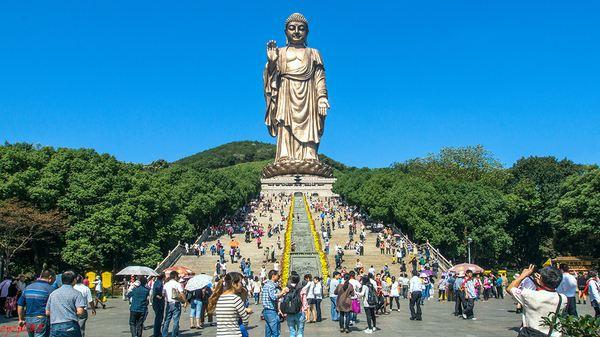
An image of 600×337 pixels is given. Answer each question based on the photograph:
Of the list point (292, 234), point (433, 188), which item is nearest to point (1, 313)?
point (292, 234)

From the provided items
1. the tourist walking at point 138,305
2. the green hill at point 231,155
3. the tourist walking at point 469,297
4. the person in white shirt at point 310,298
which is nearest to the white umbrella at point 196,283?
the tourist walking at point 138,305

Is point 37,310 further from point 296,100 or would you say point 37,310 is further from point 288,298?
point 296,100

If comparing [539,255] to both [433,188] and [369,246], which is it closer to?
[433,188]

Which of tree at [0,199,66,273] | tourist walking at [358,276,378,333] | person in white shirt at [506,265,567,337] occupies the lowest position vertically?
tourist walking at [358,276,378,333]

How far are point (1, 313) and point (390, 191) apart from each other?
104 ft

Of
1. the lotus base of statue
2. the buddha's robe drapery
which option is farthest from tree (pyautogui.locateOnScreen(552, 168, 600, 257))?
the buddha's robe drapery

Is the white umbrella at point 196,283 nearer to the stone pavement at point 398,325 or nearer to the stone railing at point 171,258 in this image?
the stone pavement at point 398,325

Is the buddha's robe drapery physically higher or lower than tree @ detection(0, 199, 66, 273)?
higher

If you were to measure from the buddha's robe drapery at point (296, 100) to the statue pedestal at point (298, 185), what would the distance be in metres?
2.69

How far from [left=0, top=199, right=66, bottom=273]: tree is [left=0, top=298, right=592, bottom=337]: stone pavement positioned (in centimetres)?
964

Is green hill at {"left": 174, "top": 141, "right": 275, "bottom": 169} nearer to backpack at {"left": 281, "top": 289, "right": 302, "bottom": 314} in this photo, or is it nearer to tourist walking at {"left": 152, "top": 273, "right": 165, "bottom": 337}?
tourist walking at {"left": 152, "top": 273, "right": 165, "bottom": 337}

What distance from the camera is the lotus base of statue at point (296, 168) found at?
224 feet

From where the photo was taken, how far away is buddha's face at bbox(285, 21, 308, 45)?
68.1 metres

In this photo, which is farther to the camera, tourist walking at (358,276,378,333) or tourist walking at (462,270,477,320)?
tourist walking at (462,270,477,320)
